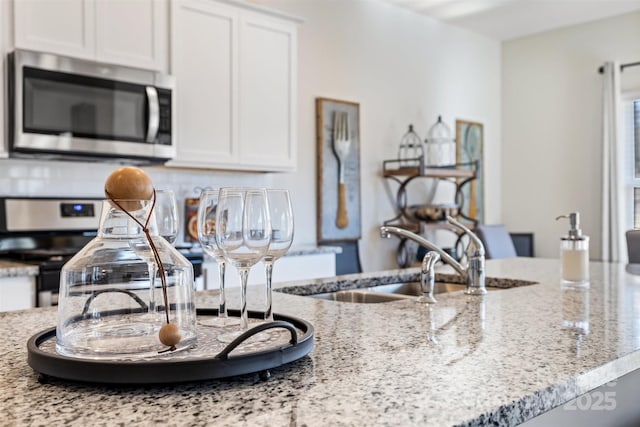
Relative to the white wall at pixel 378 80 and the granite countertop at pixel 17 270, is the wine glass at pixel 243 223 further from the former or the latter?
the white wall at pixel 378 80

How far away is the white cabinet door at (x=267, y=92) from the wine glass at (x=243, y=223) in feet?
8.26

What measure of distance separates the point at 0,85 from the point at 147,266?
2.08 metres

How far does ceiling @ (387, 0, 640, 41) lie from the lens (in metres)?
4.73

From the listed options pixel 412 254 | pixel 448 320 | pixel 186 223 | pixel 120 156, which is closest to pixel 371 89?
pixel 412 254

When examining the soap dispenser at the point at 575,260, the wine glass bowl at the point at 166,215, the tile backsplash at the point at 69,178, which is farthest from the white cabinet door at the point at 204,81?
the wine glass bowl at the point at 166,215

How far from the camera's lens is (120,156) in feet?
9.38

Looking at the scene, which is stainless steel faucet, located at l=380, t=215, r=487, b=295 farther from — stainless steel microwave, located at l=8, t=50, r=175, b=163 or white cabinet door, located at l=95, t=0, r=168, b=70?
white cabinet door, located at l=95, t=0, r=168, b=70

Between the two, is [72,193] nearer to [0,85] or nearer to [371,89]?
[0,85]

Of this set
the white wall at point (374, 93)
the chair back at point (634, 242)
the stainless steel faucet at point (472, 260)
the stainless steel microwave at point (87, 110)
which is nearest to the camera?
the stainless steel faucet at point (472, 260)

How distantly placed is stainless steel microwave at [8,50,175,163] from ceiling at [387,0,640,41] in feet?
8.24

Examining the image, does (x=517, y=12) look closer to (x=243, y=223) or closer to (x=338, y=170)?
(x=338, y=170)

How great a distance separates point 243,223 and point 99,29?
227 centimetres

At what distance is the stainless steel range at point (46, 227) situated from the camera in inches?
109

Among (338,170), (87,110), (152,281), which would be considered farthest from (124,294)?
(338,170)
